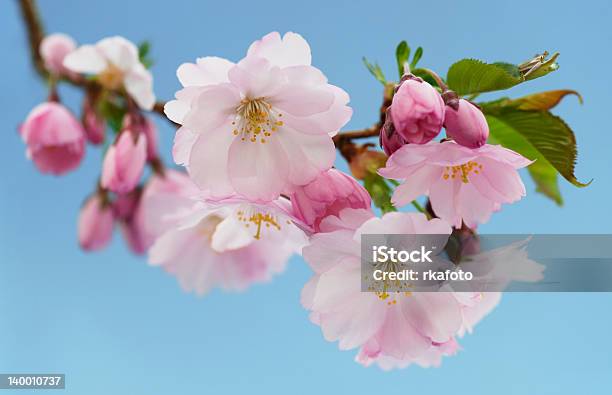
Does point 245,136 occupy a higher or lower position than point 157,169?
lower

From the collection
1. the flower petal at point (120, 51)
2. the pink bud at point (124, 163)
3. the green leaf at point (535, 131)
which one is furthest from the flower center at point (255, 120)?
the flower petal at point (120, 51)

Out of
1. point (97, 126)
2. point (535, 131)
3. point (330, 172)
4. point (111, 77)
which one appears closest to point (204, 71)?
point (330, 172)

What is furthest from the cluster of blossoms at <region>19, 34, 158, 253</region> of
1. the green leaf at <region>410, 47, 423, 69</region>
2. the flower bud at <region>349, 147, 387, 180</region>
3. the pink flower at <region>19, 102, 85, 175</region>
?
the green leaf at <region>410, 47, 423, 69</region>

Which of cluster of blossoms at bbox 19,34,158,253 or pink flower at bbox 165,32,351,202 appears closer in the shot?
pink flower at bbox 165,32,351,202

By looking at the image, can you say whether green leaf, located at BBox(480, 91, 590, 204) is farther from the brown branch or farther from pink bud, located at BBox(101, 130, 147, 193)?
the brown branch

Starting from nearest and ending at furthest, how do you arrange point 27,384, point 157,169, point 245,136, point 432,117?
point 432,117
point 245,136
point 27,384
point 157,169

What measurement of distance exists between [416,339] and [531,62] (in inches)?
11.7

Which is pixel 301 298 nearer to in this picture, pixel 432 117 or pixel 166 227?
pixel 432 117

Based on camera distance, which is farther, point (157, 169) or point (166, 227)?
point (157, 169)

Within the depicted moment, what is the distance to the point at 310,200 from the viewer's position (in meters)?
0.55

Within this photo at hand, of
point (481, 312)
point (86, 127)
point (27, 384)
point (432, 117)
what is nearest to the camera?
point (432, 117)

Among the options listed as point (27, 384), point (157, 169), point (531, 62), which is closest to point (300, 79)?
point (531, 62)

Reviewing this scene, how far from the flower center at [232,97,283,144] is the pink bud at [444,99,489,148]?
0.17 m

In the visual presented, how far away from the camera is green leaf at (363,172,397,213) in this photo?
660 mm
